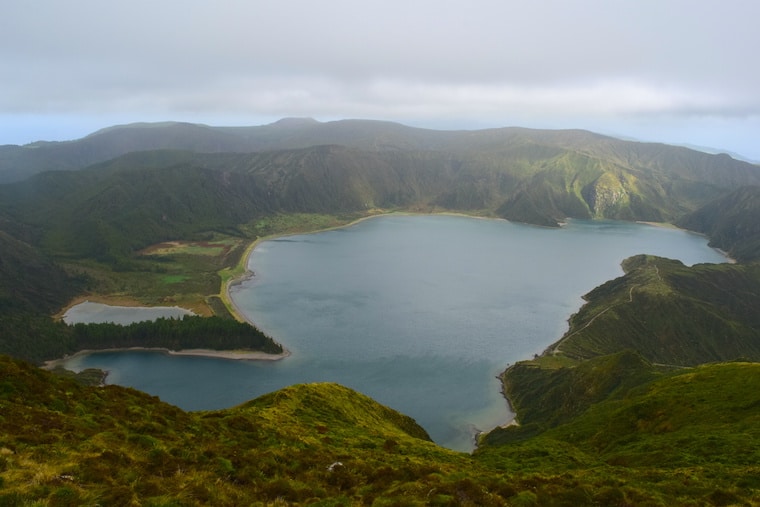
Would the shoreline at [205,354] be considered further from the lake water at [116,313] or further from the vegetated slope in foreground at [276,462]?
the vegetated slope in foreground at [276,462]

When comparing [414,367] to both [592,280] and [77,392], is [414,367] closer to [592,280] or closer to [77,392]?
A: [77,392]

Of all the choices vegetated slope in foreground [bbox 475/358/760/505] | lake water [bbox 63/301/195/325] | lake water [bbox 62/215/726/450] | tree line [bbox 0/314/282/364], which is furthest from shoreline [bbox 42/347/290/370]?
vegetated slope in foreground [bbox 475/358/760/505]

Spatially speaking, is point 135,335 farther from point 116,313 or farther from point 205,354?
point 116,313

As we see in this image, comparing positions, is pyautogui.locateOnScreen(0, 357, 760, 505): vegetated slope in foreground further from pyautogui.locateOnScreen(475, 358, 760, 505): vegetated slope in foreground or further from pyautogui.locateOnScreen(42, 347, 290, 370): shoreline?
pyautogui.locateOnScreen(42, 347, 290, 370): shoreline

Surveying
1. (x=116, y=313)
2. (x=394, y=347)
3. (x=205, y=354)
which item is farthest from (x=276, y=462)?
(x=116, y=313)

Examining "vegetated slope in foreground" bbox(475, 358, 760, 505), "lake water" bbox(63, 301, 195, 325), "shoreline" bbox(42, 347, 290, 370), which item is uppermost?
"vegetated slope in foreground" bbox(475, 358, 760, 505)

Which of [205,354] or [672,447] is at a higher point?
[672,447]

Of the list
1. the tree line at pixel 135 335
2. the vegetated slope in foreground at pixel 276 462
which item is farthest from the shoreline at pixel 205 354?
the vegetated slope in foreground at pixel 276 462

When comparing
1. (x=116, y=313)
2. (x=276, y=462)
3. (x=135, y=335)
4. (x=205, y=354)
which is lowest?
(x=205, y=354)
